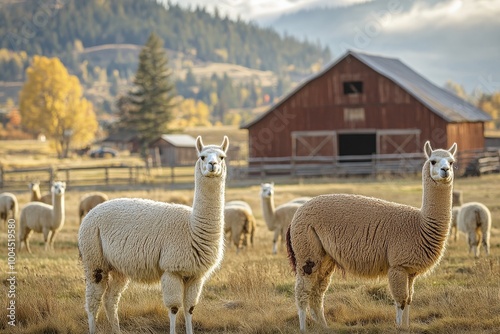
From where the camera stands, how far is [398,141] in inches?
1478

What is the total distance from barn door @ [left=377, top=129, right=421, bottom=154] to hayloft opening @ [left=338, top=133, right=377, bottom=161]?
6143 mm

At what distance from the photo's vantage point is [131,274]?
8.56 metres

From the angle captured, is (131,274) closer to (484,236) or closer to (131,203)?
(131,203)

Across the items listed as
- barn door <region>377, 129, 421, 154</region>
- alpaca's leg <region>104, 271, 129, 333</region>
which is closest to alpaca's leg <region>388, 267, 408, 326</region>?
alpaca's leg <region>104, 271, 129, 333</region>

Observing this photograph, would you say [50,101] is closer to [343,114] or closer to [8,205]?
[343,114]

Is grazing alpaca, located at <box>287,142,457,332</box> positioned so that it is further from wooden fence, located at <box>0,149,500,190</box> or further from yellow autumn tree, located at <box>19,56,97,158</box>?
yellow autumn tree, located at <box>19,56,97,158</box>

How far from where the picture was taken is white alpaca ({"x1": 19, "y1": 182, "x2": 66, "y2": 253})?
1587cm

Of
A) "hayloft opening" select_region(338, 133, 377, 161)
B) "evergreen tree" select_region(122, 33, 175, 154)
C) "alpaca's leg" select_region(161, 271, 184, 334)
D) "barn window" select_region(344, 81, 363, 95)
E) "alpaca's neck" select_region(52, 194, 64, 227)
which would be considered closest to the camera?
"alpaca's leg" select_region(161, 271, 184, 334)

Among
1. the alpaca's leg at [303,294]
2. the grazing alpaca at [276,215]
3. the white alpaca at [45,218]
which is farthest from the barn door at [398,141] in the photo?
the alpaca's leg at [303,294]

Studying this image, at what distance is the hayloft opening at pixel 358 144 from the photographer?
4459 cm

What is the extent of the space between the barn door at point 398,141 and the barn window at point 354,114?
1266mm

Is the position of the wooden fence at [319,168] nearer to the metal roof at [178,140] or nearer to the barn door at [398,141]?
the barn door at [398,141]

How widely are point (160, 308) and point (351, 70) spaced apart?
3060 cm

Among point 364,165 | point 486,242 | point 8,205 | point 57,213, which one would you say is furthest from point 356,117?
point 57,213
